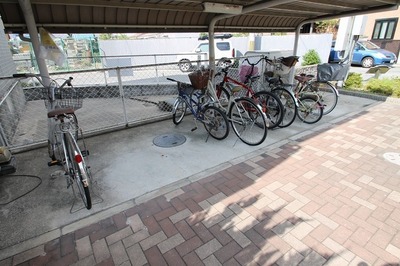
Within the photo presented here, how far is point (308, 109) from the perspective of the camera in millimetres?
4355

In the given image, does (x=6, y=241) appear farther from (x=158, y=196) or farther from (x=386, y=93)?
(x=386, y=93)

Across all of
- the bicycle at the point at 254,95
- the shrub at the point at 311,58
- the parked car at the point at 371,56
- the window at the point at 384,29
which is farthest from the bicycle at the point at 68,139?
the window at the point at 384,29

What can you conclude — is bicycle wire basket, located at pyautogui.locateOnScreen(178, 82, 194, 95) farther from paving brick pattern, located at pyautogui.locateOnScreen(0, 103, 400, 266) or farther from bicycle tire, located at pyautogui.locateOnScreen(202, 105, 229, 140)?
paving brick pattern, located at pyautogui.locateOnScreen(0, 103, 400, 266)

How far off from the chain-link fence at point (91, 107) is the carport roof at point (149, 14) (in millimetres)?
704

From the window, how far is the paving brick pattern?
15.4 m

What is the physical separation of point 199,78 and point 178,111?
3.41ft

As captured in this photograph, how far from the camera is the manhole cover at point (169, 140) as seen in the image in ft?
12.0

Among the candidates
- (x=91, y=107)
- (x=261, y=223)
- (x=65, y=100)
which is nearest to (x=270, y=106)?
(x=261, y=223)

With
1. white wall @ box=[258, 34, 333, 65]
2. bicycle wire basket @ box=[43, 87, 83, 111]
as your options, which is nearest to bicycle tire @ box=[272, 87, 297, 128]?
bicycle wire basket @ box=[43, 87, 83, 111]

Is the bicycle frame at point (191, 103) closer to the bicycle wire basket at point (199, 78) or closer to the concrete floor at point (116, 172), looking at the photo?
the bicycle wire basket at point (199, 78)

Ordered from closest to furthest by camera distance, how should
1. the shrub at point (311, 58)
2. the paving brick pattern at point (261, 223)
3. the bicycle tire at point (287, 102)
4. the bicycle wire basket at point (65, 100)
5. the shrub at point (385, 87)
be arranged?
the paving brick pattern at point (261, 223)
the bicycle wire basket at point (65, 100)
the bicycle tire at point (287, 102)
the shrub at point (385, 87)
the shrub at point (311, 58)

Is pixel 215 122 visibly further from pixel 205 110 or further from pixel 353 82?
pixel 353 82

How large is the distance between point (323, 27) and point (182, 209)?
20351mm

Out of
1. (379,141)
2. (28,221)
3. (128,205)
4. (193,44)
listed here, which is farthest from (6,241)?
(193,44)
